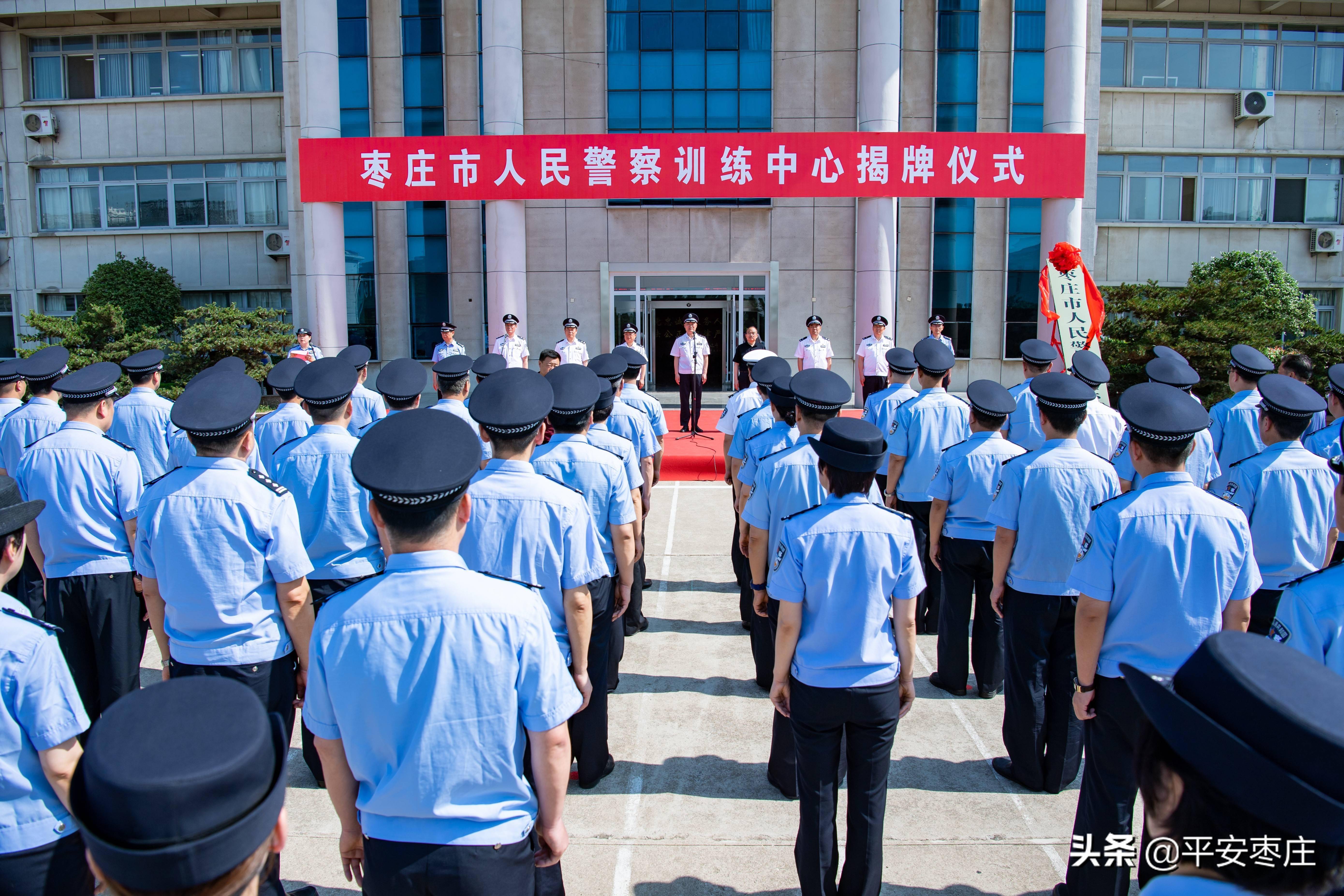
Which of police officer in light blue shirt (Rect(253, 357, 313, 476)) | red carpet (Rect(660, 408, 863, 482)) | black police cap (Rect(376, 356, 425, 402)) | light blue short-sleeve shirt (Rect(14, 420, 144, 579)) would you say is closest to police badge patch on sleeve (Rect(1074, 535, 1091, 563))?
black police cap (Rect(376, 356, 425, 402))

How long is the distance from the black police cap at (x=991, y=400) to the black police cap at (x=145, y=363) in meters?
6.09

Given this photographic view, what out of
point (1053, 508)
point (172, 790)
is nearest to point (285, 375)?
point (1053, 508)

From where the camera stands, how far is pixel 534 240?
18297mm

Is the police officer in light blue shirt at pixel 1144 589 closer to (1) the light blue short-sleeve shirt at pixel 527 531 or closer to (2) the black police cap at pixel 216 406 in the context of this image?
(1) the light blue short-sleeve shirt at pixel 527 531

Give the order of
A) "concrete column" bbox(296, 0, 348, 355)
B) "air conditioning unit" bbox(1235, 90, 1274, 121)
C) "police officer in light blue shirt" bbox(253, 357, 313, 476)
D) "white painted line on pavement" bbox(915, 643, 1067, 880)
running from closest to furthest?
"white painted line on pavement" bbox(915, 643, 1067, 880), "police officer in light blue shirt" bbox(253, 357, 313, 476), "concrete column" bbox(296, 0, 348, 355), "air conditioning unit" bbox(1235, 90, 1274, 121)

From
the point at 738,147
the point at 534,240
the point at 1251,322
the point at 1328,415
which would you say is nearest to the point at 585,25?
the point at 534,240

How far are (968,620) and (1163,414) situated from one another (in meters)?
2.52

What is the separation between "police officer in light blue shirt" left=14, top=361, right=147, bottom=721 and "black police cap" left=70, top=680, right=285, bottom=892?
3677mm

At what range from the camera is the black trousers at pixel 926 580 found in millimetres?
6543

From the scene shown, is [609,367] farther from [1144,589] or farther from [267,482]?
[1144,589]

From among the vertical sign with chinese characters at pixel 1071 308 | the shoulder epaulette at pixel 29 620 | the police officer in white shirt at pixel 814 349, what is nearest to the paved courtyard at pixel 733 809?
the shoulder epaulette at pixel 29 620

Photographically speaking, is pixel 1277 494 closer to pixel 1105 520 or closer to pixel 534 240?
pixel 1105 520

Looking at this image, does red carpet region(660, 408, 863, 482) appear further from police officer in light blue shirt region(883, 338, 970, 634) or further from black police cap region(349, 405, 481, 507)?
black police cap region(349, 405, 481, 507)

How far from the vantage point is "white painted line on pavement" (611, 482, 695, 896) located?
11.7ft
